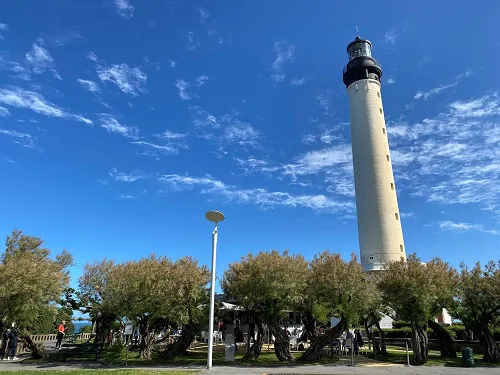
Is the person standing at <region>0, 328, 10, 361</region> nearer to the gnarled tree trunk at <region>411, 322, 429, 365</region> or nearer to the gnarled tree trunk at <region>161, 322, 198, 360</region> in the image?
the gnarled tree trunk at <region>161, 322, 198, 360</region>

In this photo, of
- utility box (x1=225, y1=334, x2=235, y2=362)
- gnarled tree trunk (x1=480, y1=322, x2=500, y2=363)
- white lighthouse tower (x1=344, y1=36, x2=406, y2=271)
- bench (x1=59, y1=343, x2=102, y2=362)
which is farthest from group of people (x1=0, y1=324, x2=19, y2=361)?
white lighthouse tower (x1=344, y1=36, x2=406, y2=271)

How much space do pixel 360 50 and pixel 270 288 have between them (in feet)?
130

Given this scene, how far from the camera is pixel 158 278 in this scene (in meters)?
19.6

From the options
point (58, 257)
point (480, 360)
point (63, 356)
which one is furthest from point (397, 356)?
point (58, 257)

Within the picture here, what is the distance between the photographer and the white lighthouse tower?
37031 mm

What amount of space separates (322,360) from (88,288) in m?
15.3

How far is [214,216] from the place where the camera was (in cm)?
1584

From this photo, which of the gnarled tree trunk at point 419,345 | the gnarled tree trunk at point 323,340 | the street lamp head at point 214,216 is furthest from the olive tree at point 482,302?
A: the street lamp head at point 214,216

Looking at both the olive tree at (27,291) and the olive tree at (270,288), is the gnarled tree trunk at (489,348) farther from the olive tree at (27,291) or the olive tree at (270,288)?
the olive tree at (27,291)

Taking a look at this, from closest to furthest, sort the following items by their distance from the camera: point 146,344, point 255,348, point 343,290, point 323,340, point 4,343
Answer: point 343,290
point 323,340
point 255,348
point 4,343
point 146,344

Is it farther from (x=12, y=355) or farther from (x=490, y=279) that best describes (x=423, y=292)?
(x=12, y=355)

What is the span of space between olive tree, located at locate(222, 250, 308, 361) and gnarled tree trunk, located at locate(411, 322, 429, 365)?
6.66 m

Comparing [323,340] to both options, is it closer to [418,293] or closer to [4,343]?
[418,293]

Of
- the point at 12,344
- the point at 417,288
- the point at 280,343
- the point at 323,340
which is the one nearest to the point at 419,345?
the point at 417,288
